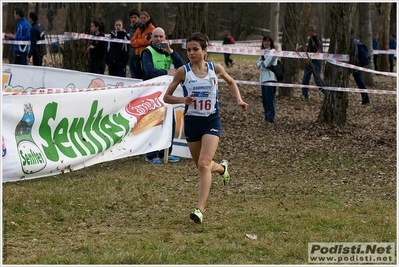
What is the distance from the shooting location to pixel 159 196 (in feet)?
28.5

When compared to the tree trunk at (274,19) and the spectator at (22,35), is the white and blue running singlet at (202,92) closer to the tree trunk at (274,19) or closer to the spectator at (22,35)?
the spectator at (22,35)

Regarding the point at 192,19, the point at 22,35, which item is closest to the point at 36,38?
the point at 22,35

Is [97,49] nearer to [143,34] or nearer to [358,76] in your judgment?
[143,34]

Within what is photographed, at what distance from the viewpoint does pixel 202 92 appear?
295 inches

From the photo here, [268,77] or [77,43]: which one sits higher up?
[77,43]

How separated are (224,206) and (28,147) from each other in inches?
102

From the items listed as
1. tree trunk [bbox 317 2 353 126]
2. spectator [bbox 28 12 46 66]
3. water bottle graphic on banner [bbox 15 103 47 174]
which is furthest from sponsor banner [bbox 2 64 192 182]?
spectator [bbox 28 12 46 66]

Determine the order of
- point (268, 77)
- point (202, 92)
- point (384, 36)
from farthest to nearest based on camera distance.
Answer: point (384, 36)
point (268, 77)
point (202, 92)

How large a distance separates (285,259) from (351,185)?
3.76 metres

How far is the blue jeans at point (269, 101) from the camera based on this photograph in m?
14.7

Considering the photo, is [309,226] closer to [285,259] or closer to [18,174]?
[285,259]

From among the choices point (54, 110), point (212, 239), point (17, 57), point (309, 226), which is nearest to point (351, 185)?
point (309, 226)

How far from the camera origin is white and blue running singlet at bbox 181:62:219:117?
7.50m

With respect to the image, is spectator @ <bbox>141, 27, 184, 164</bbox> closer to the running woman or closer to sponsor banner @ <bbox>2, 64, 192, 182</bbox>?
sponsor banner @ <bbox>2, 64, 192, 182</bbox>
